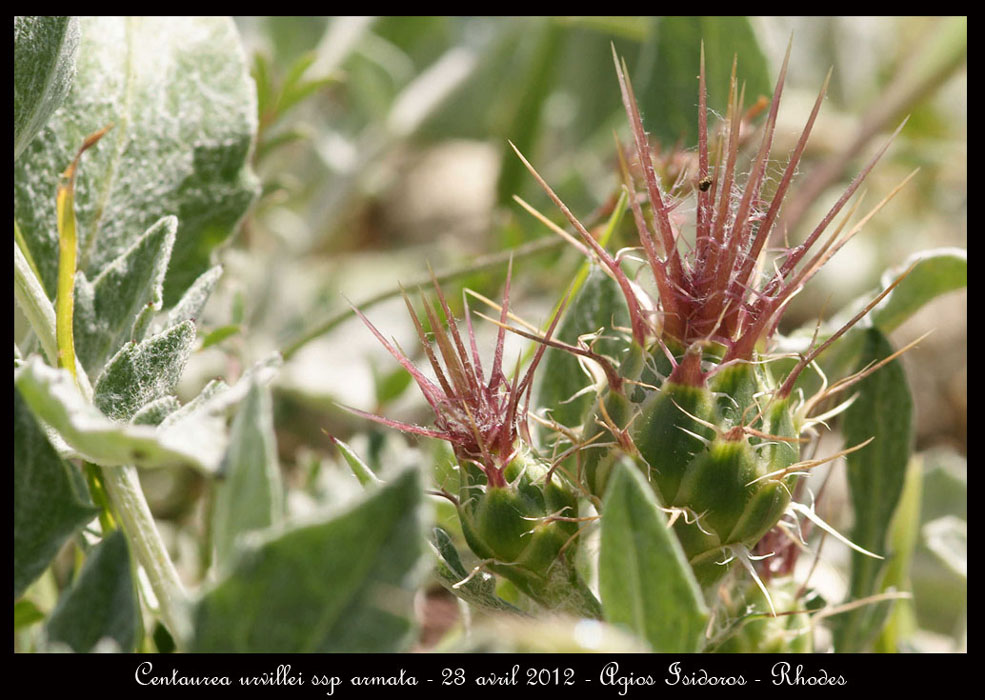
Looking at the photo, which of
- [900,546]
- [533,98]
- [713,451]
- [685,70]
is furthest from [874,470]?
[533,98]

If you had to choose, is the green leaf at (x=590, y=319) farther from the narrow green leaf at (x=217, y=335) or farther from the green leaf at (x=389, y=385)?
the green leaf at (x=389, y=385)

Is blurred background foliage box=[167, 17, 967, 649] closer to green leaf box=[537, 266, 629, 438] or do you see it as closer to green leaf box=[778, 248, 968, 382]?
green leaf box=[537, 266, 629, 438]

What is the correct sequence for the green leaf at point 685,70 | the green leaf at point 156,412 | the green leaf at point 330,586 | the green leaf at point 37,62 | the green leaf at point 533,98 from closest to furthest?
the green leaf at point 330,586 → the green leaf at point 156,412 → the green leaf at point 37,62 → the green leaf at point 685,70 → the green leaf at point 533,98

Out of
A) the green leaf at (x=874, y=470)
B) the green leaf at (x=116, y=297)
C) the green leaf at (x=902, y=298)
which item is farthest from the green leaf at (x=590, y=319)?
the green leaf at (x=116, y=297)

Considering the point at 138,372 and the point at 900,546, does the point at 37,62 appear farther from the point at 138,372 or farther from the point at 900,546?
the point at 900,546
